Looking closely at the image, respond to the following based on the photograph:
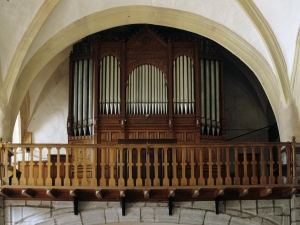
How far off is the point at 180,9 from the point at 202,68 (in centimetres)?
158

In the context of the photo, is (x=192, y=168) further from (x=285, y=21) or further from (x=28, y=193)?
(x=285, y=21)

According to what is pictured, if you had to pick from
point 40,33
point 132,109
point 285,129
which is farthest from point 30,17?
point 285,129

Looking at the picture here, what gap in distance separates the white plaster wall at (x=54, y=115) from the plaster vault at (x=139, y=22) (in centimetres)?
149

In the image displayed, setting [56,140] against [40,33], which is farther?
[56,140]

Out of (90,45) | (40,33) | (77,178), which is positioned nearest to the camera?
(77,178)

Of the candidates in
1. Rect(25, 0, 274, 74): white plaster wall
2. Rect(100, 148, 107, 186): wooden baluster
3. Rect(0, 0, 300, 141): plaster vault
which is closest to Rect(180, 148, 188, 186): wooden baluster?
Rect(100, 148, 107, 186): wooden baluster

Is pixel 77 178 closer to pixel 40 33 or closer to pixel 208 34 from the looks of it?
pixel 40 33

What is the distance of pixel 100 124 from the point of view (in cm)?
1927

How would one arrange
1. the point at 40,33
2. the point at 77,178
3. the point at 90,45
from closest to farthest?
the point at 77,178 → the point at 40,33 → the point at 90,45

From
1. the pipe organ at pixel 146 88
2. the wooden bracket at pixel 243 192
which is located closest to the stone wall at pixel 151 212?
the wooden bracket at pixel 243 192

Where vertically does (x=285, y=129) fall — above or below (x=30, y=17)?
below

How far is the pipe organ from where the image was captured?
19.3 m

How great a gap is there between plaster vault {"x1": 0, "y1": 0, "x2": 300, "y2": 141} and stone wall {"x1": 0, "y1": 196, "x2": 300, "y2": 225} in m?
1.53

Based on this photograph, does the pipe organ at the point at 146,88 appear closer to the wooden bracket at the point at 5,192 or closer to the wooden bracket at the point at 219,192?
the wooden bracket at the point at 219,192
